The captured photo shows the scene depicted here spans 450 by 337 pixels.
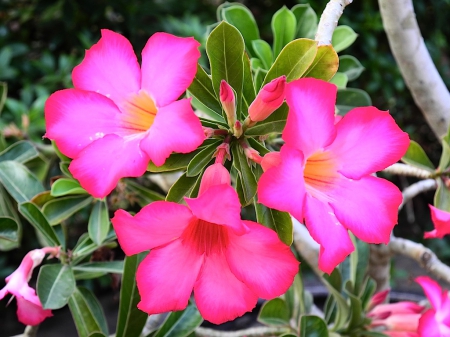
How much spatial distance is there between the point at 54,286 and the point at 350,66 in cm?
63

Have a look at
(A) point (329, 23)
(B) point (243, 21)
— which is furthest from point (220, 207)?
(B) point (243, 21)

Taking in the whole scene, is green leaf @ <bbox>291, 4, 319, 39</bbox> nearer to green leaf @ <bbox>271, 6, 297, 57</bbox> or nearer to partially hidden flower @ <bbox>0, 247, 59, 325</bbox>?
green leaf @ <bbox>271, 6, 297, 57</bbox>

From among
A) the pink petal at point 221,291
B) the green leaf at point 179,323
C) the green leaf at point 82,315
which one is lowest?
the green leaf at point 179,323

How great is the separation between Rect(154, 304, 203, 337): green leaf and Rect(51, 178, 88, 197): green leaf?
0.25 meters

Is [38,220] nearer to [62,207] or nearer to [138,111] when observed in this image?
[62,207]

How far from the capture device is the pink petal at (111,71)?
1.53 ft

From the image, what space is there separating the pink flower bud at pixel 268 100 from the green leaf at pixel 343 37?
448 mm

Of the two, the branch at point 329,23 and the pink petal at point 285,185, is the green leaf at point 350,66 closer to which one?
the branch at point 329,23

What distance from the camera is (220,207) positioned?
369 millimetres

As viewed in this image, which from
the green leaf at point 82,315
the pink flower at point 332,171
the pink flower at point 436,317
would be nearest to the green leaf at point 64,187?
the green leaf at point 82,315

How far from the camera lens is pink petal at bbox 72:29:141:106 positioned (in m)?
0.47

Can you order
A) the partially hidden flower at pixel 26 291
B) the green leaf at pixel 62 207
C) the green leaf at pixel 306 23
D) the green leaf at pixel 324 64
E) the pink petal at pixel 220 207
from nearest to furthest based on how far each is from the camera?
the pink petal at pixel 220 207, the green leaf at pixel 324 64, the partially hidden flower at pixel 26 291, the green leaf at pixel 62 207, the green leaf at pixel 306 23

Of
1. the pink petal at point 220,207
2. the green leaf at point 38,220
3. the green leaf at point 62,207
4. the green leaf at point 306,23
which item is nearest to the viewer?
the pink petal at point 220,207

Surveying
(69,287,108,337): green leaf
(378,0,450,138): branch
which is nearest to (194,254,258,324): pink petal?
(69,287,108,337): green leaf
